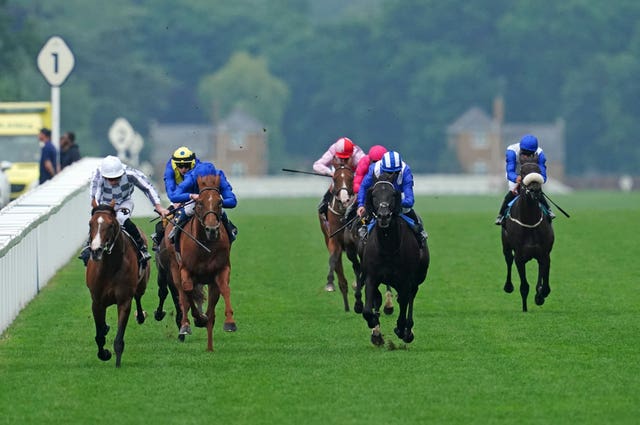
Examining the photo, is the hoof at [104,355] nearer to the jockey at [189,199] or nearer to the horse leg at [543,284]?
the jockey at [189,199]

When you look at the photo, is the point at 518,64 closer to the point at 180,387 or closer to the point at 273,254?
the point at 273,254

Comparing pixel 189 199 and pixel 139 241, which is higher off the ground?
pixel 189 199

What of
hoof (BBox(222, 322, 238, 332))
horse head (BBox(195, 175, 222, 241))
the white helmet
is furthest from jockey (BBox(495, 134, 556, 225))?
the white helmet

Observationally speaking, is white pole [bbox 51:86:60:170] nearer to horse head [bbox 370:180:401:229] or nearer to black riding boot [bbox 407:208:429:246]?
black riding boot [bbox 407:208:429:246]

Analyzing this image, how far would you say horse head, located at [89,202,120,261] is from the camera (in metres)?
15.9

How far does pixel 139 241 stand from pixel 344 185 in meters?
4.28

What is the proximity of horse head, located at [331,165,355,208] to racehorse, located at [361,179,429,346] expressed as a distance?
290 cm

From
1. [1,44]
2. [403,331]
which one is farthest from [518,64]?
[403,331]

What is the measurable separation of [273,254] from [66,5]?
4379 inches

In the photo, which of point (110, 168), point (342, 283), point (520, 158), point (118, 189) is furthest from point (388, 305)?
point (110, 168)

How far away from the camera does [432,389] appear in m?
14.8

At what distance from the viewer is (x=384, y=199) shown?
17031mm

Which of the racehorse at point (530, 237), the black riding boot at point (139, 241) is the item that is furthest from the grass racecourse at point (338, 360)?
the black riding boot at point (139, 241)

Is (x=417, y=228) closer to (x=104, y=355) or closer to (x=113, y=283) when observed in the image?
(x=113, y=283)
